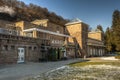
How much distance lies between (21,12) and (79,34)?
26211 millimetres

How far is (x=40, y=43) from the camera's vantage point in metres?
25.7

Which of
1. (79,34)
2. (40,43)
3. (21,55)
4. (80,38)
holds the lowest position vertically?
(21,55)

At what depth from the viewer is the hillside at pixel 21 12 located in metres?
48.5

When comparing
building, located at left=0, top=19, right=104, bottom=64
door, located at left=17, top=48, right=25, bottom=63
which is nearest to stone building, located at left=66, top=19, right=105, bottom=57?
building, located at left=0, top=19, right=104, bottom=64

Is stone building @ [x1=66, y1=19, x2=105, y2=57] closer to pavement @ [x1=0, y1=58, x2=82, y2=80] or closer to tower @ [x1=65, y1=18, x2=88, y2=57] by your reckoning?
tower @ [x1=65, y1=18, x2=88, y2=57]

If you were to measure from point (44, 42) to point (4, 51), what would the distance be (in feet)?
28.8

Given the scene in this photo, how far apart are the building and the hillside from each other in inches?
535

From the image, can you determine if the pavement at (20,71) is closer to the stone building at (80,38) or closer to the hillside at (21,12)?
the stone building at (80,38)

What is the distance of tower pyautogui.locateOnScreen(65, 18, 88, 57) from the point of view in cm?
4012

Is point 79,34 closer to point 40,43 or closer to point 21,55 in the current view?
point 40,43

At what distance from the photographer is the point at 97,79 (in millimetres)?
9211

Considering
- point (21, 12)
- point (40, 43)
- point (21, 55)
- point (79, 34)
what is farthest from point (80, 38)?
point (21, 12)

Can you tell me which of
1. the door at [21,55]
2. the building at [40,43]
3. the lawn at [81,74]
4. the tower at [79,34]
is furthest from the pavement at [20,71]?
the tower at [79,34]

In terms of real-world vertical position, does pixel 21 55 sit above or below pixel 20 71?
above
